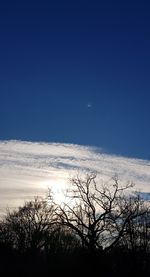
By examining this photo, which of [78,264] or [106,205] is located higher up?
[106,205]

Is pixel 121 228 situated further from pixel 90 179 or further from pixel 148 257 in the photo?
pixel 148 257

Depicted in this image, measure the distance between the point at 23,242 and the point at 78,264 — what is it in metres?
27.1

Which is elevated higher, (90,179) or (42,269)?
(90,179)

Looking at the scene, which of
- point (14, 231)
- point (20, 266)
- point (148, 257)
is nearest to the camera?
point (20, 266)

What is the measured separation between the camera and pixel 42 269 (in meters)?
45.3

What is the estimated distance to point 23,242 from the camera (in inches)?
2672

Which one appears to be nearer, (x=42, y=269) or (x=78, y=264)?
(x=78, y=264)

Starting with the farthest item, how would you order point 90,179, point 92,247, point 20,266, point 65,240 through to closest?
point 65,240, point 20,266, point 90,179, point 92,247

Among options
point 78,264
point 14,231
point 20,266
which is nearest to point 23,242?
point 14,231

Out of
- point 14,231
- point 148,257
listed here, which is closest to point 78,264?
point 148,257

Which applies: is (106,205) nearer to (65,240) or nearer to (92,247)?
(92,247)

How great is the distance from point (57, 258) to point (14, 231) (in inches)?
952

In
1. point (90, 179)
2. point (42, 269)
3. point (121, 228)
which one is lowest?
point (42, 269)

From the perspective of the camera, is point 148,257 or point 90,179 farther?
point 148,257
